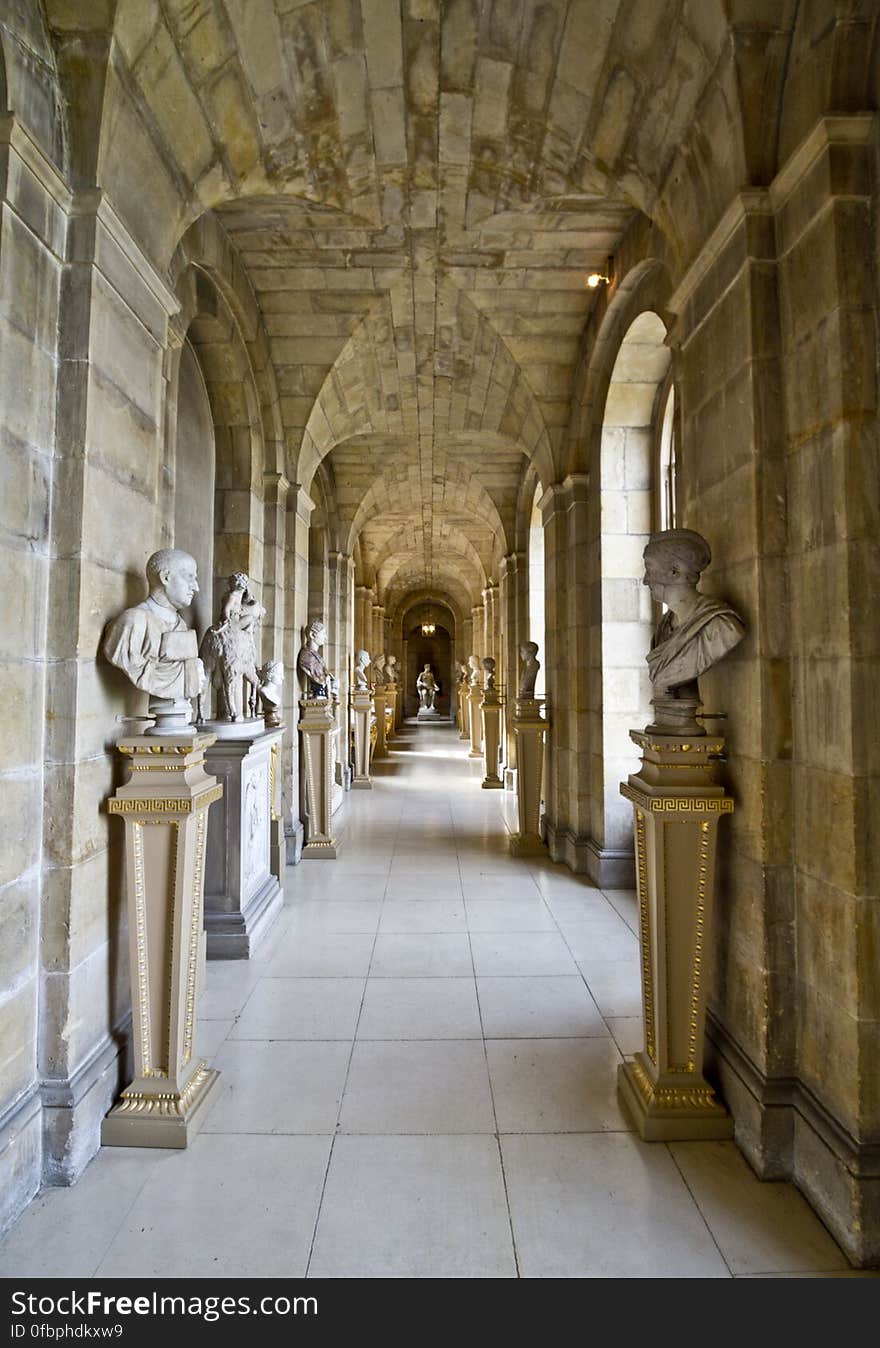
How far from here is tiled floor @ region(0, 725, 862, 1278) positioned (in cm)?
182

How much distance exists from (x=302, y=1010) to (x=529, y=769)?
Answer: 373 cm

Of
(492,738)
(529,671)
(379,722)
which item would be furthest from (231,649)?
(379,722)

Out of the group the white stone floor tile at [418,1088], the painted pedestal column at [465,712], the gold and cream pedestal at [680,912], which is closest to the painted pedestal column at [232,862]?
the white stone floor tile at [418,1088]

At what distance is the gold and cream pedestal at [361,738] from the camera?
1016cm

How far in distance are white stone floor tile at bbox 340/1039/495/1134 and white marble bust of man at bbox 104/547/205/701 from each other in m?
1.64

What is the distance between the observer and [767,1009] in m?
2.15

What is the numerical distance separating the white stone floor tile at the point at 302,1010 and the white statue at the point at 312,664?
10.6 ft

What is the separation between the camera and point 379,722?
14547 millimetres

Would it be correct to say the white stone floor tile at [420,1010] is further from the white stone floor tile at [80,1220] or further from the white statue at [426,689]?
the white statue at [426,689]

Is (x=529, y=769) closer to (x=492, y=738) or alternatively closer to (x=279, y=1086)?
(x=492, y=738)

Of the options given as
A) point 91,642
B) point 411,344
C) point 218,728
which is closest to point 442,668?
point 411,344

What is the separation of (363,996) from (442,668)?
24921 mm
